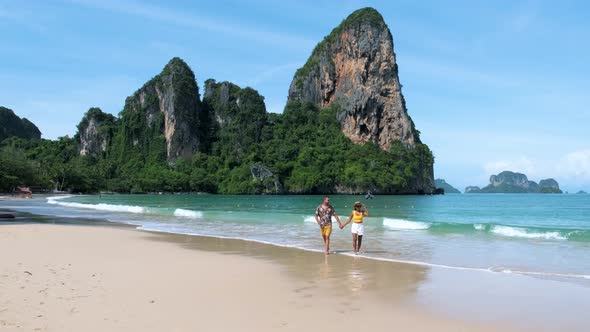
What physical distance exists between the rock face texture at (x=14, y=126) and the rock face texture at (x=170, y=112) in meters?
39.2

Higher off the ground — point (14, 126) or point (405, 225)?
point (14, 126)

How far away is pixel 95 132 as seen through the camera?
131625 mm

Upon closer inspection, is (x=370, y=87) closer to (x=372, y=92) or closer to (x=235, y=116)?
(x=372, y=92)

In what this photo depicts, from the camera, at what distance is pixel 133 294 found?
6980 mm

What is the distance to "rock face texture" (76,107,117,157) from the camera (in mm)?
130500

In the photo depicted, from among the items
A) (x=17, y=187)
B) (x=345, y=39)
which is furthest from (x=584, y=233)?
(x=345, y=39)

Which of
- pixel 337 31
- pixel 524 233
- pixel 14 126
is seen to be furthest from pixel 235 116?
pixel 524 233

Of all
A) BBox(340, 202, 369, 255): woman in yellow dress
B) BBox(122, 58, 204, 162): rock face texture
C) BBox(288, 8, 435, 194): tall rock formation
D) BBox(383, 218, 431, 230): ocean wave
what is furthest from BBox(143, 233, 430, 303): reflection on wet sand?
BBox(122, 58, 204, 162): rock face texture

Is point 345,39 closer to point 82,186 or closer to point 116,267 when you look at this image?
point 82,186

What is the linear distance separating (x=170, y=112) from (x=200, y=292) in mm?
117152

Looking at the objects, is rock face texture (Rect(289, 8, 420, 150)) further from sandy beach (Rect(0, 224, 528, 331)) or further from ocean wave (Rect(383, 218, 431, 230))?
sandy beach (Rect(0, 224, 528, 331))

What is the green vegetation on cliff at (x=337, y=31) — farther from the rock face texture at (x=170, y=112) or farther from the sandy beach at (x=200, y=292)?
A: the sandy beach at (x=200, y=292)

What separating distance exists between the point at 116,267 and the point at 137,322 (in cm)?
432

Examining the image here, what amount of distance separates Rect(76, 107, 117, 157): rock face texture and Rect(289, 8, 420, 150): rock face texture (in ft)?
206
